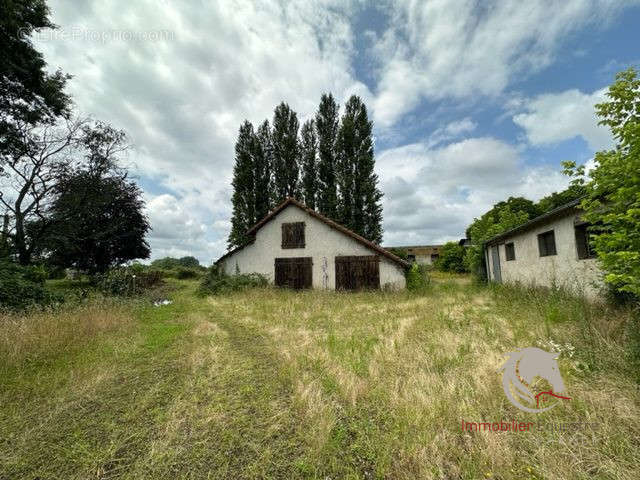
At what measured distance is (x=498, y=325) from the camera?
599 centimetres

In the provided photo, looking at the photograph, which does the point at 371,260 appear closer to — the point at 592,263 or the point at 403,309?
the point at 403,309

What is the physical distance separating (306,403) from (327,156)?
2278 cm

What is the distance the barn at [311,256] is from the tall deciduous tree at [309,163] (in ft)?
27.5

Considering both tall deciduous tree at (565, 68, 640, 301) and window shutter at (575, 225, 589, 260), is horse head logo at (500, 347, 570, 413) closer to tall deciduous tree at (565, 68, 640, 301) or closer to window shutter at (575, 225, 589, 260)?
tall deciduous tree at (565, 68, 640, 301)

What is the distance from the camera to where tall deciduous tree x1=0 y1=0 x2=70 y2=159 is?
9.50 m

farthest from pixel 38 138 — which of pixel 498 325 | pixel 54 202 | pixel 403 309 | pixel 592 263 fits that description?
pixel 592 263

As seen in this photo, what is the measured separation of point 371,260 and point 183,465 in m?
12.4

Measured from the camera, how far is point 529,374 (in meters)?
3.55

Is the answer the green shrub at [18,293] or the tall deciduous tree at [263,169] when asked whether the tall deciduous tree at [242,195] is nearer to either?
the tall deciduous tree at [263,169]

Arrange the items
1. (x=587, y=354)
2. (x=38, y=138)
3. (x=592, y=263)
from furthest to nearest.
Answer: (x=38, y=138)
(x=592, y=263)
(x=587, y=354)

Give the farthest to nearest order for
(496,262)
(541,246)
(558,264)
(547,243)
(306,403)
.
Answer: (496,262)
(541,246)
(547,243)
(558,264)
(306,403)

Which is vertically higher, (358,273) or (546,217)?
(546,217)

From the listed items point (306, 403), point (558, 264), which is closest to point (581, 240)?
point (558, 264)

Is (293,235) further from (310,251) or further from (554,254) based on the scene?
(554,254)
